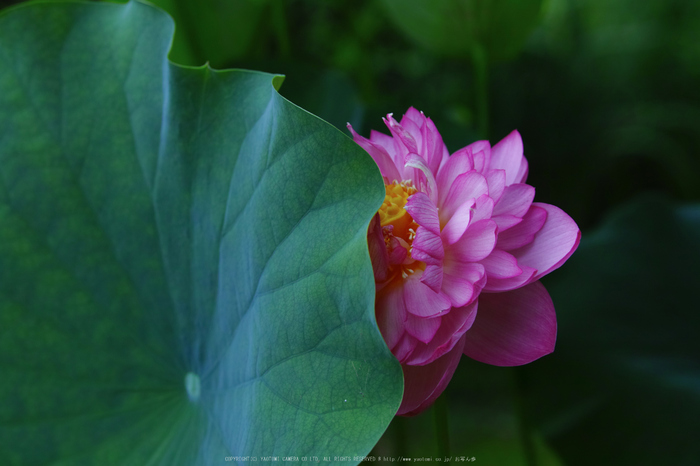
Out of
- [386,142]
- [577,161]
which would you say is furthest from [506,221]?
[577,161]

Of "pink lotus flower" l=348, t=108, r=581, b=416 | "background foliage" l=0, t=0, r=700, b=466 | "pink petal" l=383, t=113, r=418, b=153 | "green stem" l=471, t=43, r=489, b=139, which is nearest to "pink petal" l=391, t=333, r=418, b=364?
"pink lotus flower" l=348, t=108, r=581, b=416

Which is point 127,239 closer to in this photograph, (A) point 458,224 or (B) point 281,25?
(A) point 458,224

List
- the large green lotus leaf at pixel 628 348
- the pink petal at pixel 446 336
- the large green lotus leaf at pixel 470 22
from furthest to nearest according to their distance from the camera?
the large green lotus leaf at pixel 470 22 → the large green lotus leaf at pixel 628 348 → the pink petal at pixel 446 336

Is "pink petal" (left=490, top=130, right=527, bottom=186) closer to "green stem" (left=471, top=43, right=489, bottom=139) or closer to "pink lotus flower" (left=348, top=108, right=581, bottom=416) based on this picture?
"pink lotus flower" (left=348, top=108, right=581, bottom=416)

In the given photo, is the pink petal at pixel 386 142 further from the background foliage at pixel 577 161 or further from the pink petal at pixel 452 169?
the background foliage at pixel 577 161

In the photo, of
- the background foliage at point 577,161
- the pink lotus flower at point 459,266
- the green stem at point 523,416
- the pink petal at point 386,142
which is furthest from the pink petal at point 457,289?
the green stem at point 523,416
